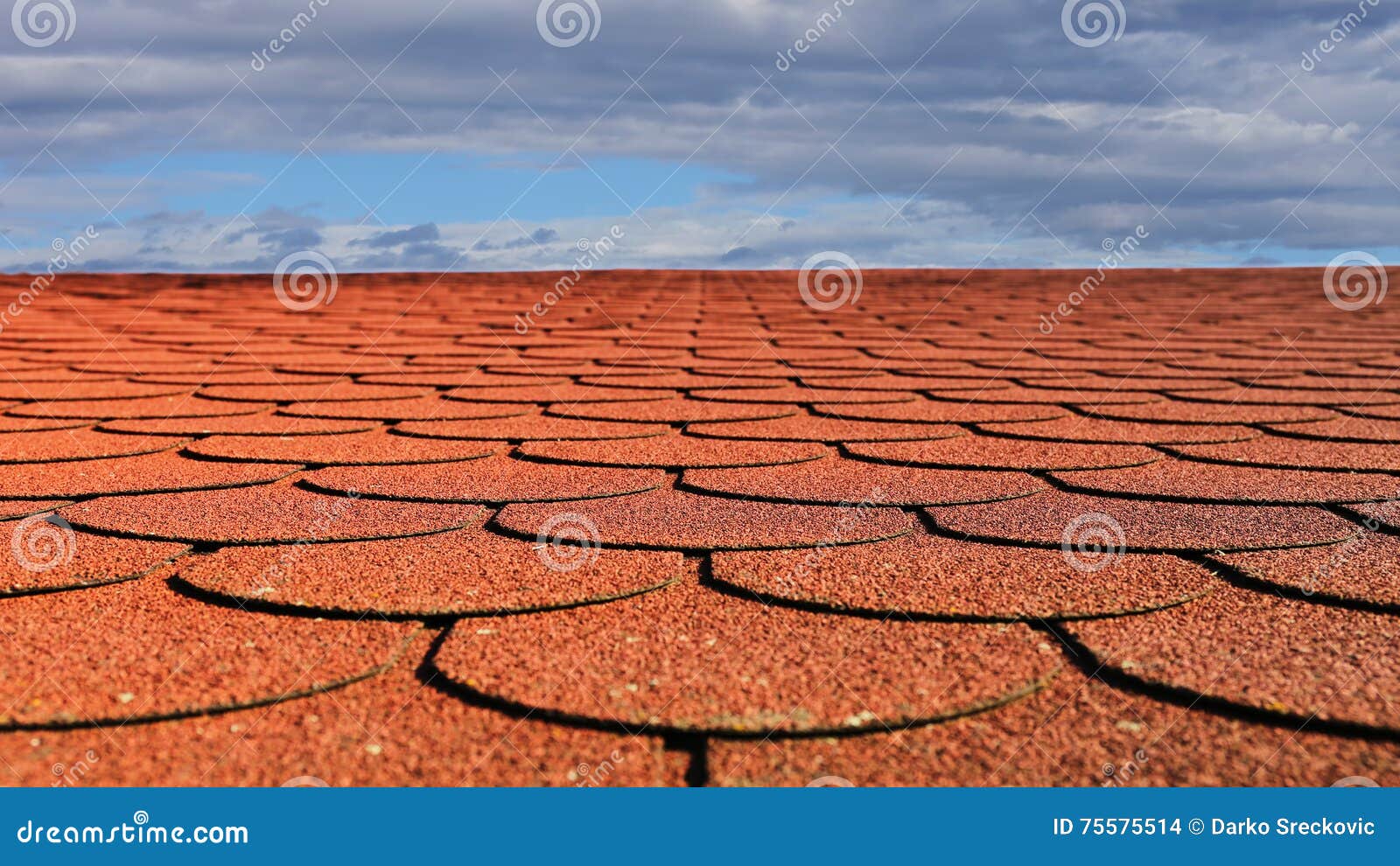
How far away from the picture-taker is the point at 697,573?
1225mm

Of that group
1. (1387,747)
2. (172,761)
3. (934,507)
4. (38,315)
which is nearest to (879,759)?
(1387,747)

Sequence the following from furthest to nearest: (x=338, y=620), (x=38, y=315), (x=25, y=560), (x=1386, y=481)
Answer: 1. (x=38, y=315)
2. (x=1386, y=481)
3. (x=25, y=560)
4. (x=338, y=620)

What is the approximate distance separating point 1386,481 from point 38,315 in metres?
3.84

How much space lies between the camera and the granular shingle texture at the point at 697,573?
2.87ft

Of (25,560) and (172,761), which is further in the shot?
(25,560)

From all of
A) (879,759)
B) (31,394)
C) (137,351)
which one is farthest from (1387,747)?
(137,351)

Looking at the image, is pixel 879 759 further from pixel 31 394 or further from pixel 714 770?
pixel 31 394

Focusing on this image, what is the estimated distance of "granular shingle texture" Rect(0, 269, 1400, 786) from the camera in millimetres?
876

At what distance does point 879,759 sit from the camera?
0.85 m

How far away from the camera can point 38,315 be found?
364 centimetres

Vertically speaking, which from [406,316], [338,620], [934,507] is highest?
[406,316]

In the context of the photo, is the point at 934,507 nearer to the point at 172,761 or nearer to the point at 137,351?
the point at 172,761

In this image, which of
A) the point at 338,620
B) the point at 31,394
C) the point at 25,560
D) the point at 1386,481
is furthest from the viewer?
the point at 31,394

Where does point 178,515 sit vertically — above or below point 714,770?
Result: above
